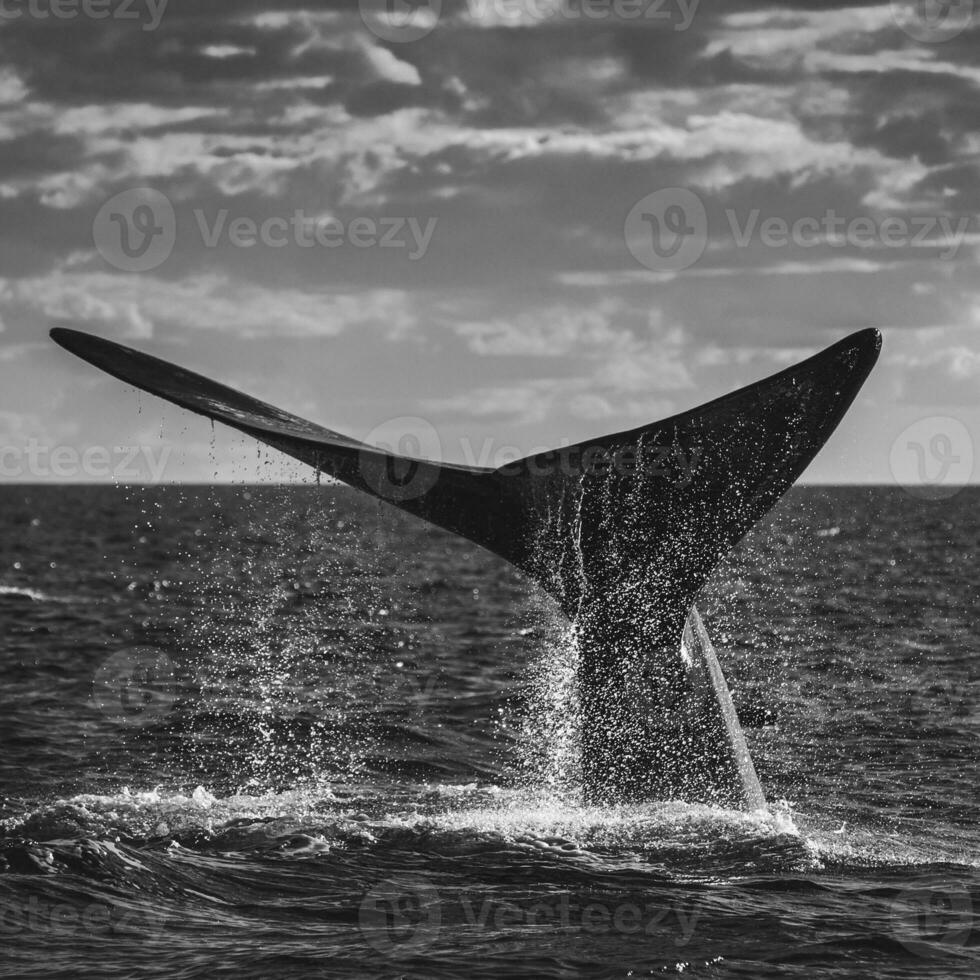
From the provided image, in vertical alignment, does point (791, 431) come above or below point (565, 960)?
above

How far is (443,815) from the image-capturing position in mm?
10039

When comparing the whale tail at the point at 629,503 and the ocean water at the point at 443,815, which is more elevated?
the whale tail at the point at 629,503

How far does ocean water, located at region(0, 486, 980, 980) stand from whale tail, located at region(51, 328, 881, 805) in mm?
442

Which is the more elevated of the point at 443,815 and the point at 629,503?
the point at 629,503

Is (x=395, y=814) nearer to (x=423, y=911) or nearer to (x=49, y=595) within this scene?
(x=423, y=911)

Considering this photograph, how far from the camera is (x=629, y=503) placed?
742cm

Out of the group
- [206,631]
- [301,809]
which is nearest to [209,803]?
[301,809]

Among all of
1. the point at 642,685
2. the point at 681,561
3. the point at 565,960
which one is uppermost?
the point at 681,561

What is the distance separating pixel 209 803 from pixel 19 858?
1962 mm

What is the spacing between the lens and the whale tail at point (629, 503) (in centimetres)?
708

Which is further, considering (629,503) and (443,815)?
(443,815)

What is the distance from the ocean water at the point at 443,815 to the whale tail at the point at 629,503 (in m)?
0.44

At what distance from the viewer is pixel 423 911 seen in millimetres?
7613

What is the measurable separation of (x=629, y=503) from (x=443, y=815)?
140 inches
